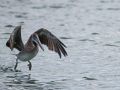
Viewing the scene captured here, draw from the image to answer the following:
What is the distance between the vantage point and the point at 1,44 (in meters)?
16.9

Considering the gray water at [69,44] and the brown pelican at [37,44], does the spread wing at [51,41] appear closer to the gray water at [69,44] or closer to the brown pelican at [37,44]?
the brown pelican at [37,44]

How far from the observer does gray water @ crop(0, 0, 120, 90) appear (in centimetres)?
1248

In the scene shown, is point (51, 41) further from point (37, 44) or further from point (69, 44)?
Answer: point (69, 44)

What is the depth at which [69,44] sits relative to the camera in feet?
56.1

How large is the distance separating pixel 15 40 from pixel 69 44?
348 centimetres

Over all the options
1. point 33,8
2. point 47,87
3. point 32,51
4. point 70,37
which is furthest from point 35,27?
point 47,87

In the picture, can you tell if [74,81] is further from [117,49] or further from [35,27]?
[35,27]

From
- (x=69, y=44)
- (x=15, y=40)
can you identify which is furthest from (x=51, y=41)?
(x=69, y=44)

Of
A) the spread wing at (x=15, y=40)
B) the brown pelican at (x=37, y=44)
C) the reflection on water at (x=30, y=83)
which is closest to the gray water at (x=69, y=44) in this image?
the reflection on water at (x=30, y=83)

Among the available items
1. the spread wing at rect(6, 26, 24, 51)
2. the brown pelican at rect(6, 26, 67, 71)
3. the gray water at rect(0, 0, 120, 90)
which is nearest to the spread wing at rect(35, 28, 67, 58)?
the brown pelican at rect(6, 26, 67, 71)

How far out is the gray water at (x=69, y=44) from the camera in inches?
492

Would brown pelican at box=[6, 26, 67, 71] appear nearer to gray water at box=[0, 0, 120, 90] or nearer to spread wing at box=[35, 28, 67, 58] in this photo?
spread wing at box=[35, 28, 67, 58]

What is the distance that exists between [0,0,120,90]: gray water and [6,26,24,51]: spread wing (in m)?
0.53

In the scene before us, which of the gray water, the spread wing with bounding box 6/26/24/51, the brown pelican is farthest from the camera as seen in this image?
the spread wing with bounding box 6/26/24/51
